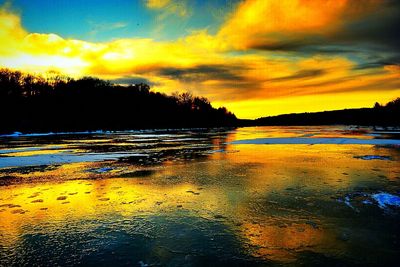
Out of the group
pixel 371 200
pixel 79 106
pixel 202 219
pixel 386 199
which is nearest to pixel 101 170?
pixel 202 219

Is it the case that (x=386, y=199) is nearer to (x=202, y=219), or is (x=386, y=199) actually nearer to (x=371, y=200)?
(x=371, y=200)

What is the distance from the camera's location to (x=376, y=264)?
3.89 meters

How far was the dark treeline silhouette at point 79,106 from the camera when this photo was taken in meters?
71.7

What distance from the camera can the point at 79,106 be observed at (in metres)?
92.4

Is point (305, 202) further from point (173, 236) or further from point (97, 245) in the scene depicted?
point (97, 245)

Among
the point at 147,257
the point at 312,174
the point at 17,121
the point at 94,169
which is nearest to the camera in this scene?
the point at 147,257

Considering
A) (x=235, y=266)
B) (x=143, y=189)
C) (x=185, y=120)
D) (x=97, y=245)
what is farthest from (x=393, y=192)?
(x=185, y=120)

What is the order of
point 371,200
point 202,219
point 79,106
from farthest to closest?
point 79,106
point 371,200
point 202,219

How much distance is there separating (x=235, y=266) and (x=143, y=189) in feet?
16.3

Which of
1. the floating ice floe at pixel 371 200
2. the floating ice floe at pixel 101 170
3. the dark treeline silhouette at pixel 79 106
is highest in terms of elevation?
the dark treeline silhouette at pixel 79 106

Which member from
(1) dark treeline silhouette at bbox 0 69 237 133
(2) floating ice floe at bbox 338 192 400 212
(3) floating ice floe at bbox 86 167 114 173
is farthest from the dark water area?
(1) dark treeline silhouette at bbox 0 69 237 133

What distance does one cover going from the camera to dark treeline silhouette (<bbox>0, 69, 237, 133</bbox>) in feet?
235

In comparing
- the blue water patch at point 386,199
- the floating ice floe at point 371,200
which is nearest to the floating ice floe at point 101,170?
the floating ice floe at point 371,200

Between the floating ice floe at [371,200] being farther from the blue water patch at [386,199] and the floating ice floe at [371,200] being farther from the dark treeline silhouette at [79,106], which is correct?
the dark treeline silhouette at [79,106]
